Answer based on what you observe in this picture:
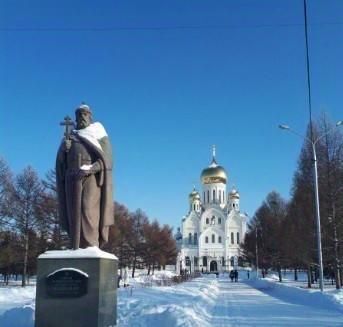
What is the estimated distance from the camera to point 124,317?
12.5 meters

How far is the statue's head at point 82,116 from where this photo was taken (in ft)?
31.4

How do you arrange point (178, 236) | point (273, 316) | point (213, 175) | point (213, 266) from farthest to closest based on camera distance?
point (178, 236), point (213, 266), point (213, 175), point (273, 316)

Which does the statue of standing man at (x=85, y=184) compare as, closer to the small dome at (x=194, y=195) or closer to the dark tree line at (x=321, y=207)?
the dark tree line at (x=321, y=207)

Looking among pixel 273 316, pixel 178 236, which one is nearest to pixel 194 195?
pixel 178 236

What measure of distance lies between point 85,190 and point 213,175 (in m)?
99.7

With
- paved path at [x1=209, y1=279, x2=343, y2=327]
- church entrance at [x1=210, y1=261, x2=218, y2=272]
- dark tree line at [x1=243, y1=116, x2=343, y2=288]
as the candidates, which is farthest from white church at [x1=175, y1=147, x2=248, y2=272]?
paved path at [x1=209, y1=279, x2=343, y2=327]

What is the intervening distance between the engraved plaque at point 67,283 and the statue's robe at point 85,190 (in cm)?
56

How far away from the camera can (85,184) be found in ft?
29.8

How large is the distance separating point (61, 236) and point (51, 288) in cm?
2830

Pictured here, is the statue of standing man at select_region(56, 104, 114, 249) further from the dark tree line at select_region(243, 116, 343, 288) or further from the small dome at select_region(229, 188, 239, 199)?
the small dome at select_region(229, 188, 239, 199)

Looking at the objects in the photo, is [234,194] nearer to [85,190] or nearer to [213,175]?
[213,175]

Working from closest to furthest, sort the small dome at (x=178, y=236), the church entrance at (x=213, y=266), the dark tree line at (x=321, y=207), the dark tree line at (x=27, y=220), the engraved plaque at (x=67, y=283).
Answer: the engraved plaque at (x=67, y=283), the dark tree line at (x=321, y=207), the dark tree line at (x=27, y=220), the church entrance at (x=213, y=266), the small dome at (x=178, y=236)

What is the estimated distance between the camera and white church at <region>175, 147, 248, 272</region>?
108312mm

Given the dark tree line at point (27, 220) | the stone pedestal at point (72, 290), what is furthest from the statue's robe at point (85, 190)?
the dark tree line at point (27, 220)
